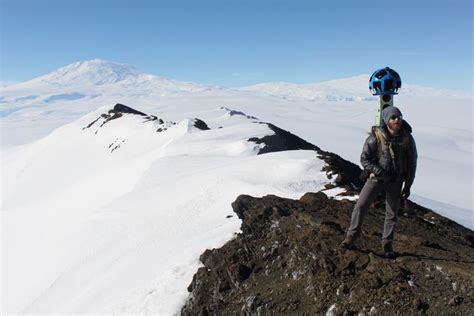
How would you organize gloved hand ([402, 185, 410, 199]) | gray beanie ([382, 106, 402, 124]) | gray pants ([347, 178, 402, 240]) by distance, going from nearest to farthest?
gray beanie ([382, 106, 402, 124]), gloved hand ([402, 185, 410, 199]), gray pants ([347, 178, 402, 240])

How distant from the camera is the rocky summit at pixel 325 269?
6.09 m

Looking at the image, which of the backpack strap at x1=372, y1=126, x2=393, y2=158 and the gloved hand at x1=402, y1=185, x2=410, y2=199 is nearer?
the backpack strap at x1=372, y1=126, x2=393, y2=158

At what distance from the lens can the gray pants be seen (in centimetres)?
679

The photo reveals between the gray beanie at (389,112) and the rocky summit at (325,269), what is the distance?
2.60 metres

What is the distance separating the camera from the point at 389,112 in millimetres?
6309

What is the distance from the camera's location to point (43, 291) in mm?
12727

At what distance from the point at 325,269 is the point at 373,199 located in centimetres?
156

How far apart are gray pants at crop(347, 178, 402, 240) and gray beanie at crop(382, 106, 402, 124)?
112 centimetres

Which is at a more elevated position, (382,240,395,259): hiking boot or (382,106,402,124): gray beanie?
(382,106,402,124): gray beanie

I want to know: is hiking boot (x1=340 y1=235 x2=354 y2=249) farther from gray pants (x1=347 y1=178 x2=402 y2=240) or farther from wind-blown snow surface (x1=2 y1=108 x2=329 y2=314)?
wind-blown snow surface (x1=2 y1=108 x2=329 y2=314)

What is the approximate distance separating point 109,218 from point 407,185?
13.2 meters

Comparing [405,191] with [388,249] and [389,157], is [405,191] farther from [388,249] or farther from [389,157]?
[388,249]

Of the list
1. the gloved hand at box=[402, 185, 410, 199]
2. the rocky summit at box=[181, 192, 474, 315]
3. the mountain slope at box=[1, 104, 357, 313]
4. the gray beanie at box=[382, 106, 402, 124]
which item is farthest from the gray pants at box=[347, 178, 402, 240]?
the mountain slope at box=[1, 104, 357, 313]

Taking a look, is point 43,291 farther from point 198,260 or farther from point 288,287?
point 288,287
